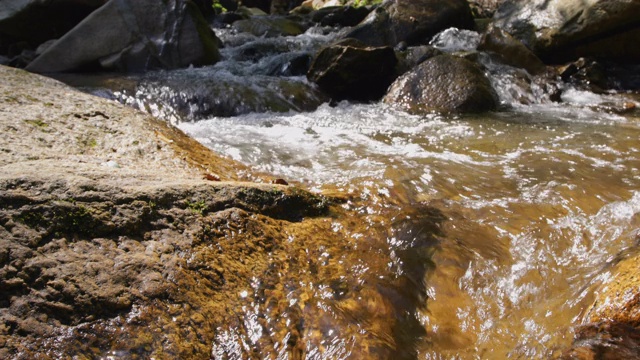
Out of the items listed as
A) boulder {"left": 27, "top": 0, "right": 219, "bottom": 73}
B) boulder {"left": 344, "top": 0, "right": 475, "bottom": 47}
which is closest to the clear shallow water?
boulder {"left": 27, "top": 0, "right": 219, "bottom": 73}

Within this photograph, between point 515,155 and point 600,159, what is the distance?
0.81 meters

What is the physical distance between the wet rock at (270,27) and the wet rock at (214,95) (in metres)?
5.48

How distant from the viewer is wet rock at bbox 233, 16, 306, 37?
41.6 feet

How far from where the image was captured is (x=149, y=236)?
6.52 feet

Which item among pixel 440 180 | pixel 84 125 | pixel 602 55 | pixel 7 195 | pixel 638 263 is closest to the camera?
A: pixel 7 195

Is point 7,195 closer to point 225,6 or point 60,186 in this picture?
point 60,186

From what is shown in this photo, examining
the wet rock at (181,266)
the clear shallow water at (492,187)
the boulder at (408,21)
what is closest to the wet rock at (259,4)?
the boulder at (408,21)

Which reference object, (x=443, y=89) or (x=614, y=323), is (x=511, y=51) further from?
(x=614, y=323)

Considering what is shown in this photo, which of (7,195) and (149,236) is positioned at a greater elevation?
(7,195)

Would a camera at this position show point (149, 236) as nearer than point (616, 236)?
Yes

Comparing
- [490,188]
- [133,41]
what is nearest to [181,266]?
[490,188]

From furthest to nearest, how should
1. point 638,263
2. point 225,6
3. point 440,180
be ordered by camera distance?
point 225,6, point 440,180, point 638,263

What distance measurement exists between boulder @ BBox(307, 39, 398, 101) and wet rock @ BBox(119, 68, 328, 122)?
28 cm

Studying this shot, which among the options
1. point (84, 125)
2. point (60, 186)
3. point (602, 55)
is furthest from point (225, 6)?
point (60, 186)
